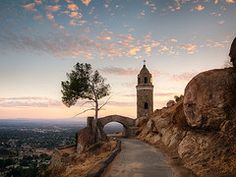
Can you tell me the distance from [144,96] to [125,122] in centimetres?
813

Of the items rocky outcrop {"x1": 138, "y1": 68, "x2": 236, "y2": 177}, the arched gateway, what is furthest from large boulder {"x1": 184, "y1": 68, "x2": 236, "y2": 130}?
the arched gateway

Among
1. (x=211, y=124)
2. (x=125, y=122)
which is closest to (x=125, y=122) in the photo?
(x=125, y=122)

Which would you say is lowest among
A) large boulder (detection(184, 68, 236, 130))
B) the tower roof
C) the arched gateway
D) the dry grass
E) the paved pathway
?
the dry grass

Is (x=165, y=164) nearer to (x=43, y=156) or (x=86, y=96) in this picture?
(x=86, y=96)

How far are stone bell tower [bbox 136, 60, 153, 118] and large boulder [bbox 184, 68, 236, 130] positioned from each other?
36492mm

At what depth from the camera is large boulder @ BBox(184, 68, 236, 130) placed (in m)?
17.3

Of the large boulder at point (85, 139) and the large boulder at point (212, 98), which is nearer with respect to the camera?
the large boulder at point (212, 98)

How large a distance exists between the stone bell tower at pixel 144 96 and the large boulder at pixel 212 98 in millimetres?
36492

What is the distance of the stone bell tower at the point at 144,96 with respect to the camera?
5657 cm

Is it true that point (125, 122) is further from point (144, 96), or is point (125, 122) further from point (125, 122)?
point (144, 96)

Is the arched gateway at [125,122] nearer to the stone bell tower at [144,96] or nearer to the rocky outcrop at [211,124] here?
the stone bell tower at [144,96]

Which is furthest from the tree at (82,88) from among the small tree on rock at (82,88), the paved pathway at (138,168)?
the paved pathway at (138,168)

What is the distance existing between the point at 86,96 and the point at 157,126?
1470cm

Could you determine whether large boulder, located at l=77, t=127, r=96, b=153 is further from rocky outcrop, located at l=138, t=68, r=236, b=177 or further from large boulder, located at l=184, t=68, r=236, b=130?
large boulder, located at l=184, t=68, r=236, b=130
